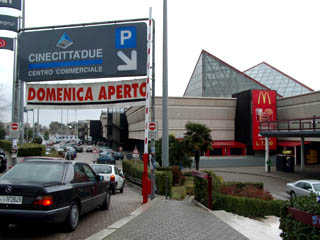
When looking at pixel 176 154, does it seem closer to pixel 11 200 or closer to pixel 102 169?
pixel 102 169

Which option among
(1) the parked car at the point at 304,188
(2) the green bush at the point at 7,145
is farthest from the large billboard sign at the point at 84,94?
(2) the green bush at the point at 7,145

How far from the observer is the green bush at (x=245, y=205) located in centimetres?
996

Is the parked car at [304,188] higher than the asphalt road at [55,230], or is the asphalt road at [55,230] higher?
the asphalt road at [55,230]

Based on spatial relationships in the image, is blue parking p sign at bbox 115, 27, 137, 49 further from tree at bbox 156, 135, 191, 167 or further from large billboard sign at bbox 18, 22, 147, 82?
tree at bbox 156, 135, 191, 167

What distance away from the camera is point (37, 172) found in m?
Answer: 6.39

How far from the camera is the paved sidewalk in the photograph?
19.0ft

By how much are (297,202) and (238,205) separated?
591 cm

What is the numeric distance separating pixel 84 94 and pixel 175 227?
8375 millimetres

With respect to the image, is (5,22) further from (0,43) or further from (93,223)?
(93,223)

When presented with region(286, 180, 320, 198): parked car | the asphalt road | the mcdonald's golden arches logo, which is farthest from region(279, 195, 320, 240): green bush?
the mcdonald's golden arches logo

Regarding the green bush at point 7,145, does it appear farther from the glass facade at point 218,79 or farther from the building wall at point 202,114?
the glass facade at point 218,79

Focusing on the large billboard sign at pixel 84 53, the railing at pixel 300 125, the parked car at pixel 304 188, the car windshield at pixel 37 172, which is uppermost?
the large billboard sign at pixel 84 53

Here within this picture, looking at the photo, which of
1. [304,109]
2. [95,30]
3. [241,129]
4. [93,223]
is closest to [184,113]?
[241,129]

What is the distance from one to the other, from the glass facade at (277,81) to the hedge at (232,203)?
2248 inches
